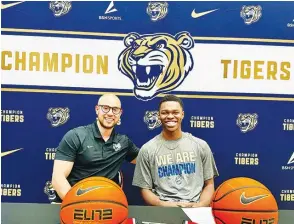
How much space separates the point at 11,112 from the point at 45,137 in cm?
32

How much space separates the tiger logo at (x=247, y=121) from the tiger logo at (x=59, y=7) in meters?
1.57

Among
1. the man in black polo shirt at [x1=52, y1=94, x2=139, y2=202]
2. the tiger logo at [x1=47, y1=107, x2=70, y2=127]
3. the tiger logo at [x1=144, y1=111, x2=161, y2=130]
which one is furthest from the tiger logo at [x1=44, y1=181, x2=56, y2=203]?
the tiger logo at [x1=144, y1=111, x2=161, y2=130]

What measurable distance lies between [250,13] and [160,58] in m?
0.78

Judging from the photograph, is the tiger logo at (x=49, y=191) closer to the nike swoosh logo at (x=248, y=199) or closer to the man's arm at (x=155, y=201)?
the man's arm at (x=155, y=201)

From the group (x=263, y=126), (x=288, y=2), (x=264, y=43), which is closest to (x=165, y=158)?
(x=263, y=126)

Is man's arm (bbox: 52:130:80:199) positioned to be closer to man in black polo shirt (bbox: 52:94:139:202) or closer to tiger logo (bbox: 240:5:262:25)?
man in black polo shirt (bbox: 52:94:139:202)

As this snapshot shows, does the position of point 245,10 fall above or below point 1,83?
above

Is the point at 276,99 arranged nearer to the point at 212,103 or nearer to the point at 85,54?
the point at 212,103

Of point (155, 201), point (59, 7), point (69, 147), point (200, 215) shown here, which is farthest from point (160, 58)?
point (200, 215)

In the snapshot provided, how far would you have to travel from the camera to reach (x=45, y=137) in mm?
3150

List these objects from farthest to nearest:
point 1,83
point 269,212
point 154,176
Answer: point 1,83, point 154,176, point 269,212

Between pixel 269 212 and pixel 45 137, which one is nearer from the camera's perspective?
pixel 269 212

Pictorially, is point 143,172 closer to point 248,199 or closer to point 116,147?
point 116,147

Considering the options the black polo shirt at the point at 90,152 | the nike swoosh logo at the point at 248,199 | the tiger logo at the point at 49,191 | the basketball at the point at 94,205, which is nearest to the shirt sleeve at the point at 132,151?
the black polo shirt at the point at 90,152
